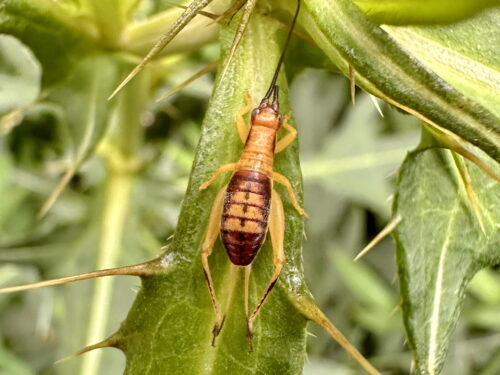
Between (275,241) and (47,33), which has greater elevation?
(47,33)

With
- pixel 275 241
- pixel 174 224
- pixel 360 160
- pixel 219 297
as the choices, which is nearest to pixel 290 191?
pixel 275 241

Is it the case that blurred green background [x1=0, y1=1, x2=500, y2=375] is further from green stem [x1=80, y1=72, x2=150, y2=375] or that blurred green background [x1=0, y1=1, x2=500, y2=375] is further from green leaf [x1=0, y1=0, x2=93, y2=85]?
green leaf [x1=0, y1=0, x2=93, y2=85]

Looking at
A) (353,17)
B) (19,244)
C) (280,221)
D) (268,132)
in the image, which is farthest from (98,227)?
(353,17)

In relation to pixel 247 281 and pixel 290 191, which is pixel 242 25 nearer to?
pixel 290 191

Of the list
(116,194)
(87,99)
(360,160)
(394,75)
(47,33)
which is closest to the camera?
(394,75)

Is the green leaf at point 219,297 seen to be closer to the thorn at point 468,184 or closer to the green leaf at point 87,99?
the thorn at point 468,184

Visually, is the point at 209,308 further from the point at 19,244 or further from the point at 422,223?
the point at 19,244

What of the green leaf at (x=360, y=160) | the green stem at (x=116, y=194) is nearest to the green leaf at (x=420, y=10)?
the green stem at (x=116, y=194)

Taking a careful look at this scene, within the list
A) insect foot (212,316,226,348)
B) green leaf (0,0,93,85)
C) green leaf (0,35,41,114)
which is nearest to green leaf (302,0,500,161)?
insect foot (212,316,226,348)
